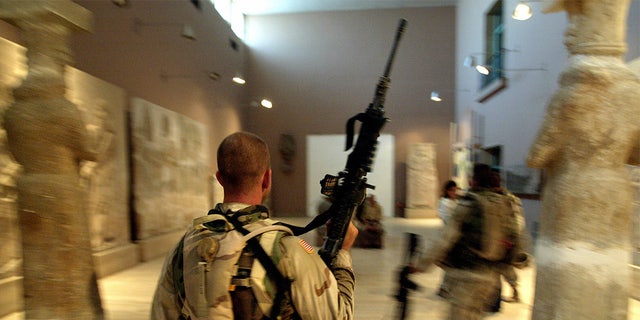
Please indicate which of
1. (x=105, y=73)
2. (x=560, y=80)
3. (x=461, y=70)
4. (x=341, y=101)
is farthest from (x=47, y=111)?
(x=461, y=70)

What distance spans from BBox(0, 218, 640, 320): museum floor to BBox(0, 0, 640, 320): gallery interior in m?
0.04

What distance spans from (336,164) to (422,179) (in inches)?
108

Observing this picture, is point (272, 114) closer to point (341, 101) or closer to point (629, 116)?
point (341, 101)

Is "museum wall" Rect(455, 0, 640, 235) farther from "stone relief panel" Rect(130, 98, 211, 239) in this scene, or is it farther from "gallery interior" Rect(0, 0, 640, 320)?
"stone relief panel" Rect(130, 98, 211, 239)

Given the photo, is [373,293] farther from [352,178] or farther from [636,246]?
[352,178]

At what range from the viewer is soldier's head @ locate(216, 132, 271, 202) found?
136cm

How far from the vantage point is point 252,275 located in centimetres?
126

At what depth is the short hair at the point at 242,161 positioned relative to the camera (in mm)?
1362

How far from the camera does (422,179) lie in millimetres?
12891

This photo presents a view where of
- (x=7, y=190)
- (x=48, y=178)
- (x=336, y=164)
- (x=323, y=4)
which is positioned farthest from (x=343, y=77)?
(x=48, y=178)

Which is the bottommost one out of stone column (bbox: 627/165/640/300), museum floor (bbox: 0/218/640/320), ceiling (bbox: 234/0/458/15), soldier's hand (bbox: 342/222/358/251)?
museum floor (bbox: 0/218/640/320)

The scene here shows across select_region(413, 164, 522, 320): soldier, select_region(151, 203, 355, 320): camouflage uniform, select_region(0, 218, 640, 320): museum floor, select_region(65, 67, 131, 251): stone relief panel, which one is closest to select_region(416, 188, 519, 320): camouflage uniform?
select_region(413, 164, 522, 320): soldier

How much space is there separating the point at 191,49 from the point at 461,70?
8141mm

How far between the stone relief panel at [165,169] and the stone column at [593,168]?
5.74 meters
